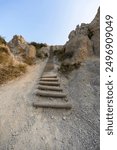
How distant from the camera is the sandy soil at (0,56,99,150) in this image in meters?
8.27

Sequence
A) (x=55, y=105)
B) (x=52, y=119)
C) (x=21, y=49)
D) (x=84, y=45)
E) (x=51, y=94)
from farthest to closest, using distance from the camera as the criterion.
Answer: (x=21, y=49), (x=84, y=45), (x=51, y=94), (x=55, y=105), (x=52, y=119)

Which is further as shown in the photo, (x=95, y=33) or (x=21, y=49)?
(x=21, y=49)

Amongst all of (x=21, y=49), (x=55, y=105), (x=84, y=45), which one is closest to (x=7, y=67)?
(x=55, y=105)

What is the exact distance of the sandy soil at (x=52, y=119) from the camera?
827 centimetres

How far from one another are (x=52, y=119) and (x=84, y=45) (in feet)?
23.8

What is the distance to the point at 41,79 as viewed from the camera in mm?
13180

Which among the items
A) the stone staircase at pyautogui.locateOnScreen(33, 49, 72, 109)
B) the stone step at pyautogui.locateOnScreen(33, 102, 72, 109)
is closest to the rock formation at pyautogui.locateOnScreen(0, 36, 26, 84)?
the stone staircase at pyautogui.locateOnScreen(33, 49, 72, 109)

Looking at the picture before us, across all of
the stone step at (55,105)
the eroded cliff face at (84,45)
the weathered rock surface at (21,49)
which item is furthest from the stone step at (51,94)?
the weathered rock surface at (21,49)

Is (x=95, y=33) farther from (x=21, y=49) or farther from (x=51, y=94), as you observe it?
(x=21, y=49)

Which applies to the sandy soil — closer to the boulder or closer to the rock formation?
the rock formation

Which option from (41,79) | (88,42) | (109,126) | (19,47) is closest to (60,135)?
(109,126)

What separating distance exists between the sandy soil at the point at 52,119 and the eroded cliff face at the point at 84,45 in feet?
6.42

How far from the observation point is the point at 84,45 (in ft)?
49.6

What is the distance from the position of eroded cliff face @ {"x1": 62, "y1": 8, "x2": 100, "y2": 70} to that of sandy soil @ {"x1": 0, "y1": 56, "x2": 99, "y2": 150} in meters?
1.96
